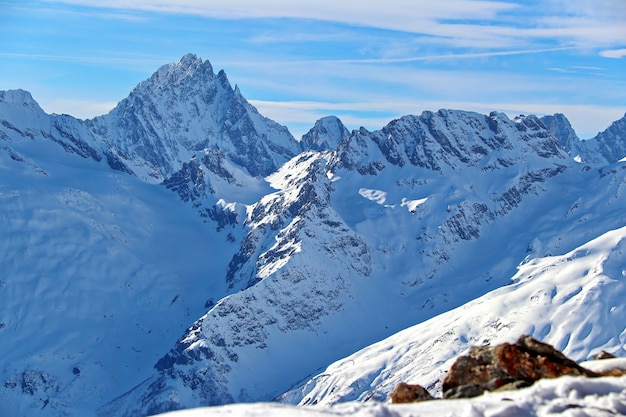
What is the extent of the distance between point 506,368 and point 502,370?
0.86 ft

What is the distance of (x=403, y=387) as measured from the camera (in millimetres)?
49656

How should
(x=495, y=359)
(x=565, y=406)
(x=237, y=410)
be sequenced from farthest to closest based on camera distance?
(x=495, y=359) < (x=237, y=410) < (x=565, y=406)

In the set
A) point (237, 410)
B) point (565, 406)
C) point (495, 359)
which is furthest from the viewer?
point (495, 359)

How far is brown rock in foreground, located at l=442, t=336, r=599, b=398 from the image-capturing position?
152ft

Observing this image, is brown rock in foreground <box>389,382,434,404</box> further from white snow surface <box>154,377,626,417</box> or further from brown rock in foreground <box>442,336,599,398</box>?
white snow surface <box>154,377,626,417</box>

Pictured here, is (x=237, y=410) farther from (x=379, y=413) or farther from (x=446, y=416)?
(x=446, y=416)

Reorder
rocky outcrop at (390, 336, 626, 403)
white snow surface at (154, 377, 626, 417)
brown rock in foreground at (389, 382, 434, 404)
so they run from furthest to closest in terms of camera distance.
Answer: brown rock in foreground at (389, 382, 434, 404) < rocky outcrop at (390, 336, 626, 403) < white snow surface at (154, 377, 626, 417)

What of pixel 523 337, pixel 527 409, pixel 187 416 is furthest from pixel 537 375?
pixel 187 416

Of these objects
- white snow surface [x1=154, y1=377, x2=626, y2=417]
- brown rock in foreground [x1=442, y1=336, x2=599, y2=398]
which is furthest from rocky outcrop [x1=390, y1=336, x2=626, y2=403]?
white snow surface [x1=154, y1=377, x2=626, y2=417]

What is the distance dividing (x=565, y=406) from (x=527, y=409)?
5.26ft

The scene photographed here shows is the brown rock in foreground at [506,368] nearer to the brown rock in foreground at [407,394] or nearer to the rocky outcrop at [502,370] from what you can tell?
the rocky outcrop at [502,370]

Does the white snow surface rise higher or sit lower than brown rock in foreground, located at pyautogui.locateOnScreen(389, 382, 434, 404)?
higher

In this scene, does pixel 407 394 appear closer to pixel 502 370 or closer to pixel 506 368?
pixel 502 370

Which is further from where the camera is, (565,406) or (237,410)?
(237,410)
